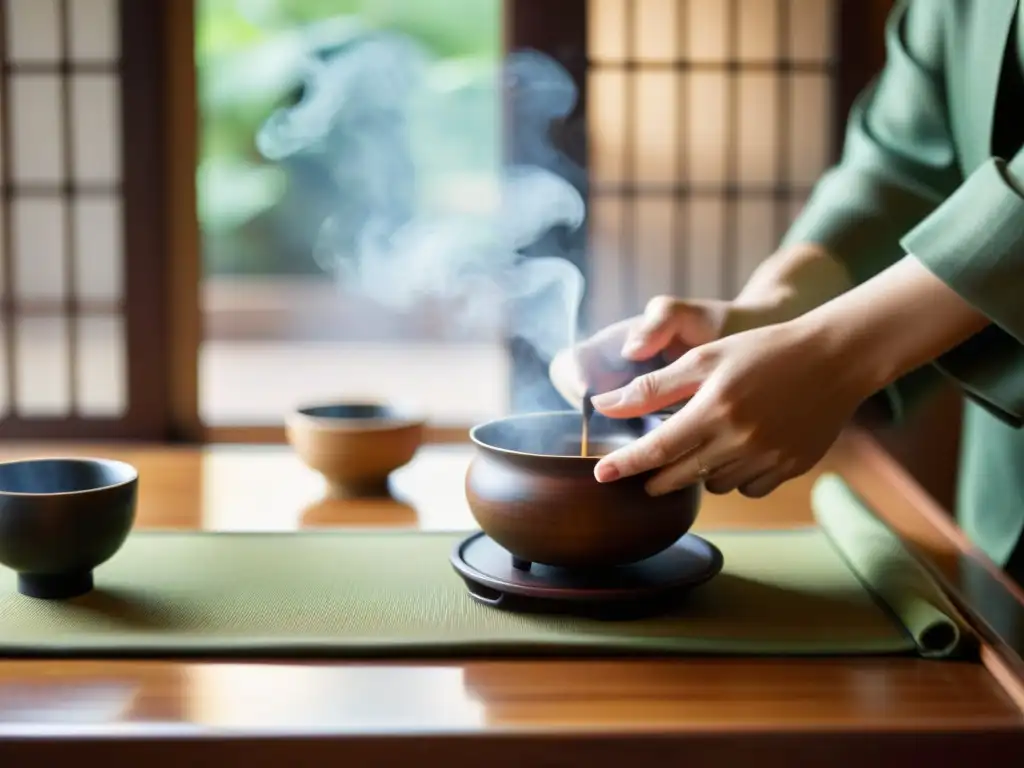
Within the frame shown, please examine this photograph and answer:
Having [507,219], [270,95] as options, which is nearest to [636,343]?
[507,219]

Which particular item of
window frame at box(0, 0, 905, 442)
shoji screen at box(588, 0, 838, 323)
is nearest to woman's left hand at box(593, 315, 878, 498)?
window frame at box(0, 0, 905, 442)

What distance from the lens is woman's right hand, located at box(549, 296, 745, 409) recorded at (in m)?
1.34

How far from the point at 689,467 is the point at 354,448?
27.2 inches

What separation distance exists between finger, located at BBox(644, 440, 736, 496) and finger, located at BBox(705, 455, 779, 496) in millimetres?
34

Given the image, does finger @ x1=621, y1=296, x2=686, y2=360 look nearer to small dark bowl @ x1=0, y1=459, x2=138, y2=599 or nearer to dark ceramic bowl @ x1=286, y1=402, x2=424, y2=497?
dark ceramic bowl @ x1=286, y1=402, x2=424, y2=497

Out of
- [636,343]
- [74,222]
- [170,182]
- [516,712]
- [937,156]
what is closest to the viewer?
[516,712]

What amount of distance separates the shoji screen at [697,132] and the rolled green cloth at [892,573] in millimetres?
1641

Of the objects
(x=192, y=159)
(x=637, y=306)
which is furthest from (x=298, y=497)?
(x=637, y=306)

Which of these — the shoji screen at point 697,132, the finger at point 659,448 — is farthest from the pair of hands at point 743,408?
the shoji screen at point 697,132

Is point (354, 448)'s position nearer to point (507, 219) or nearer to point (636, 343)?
point (636, 343)

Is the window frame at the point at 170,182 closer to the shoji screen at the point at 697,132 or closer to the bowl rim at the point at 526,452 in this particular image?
the shoji screen at the point at 697,132

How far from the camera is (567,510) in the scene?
1.04 m

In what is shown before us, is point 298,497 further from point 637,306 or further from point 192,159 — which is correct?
point 637,306

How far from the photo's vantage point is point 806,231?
161 centimetres
